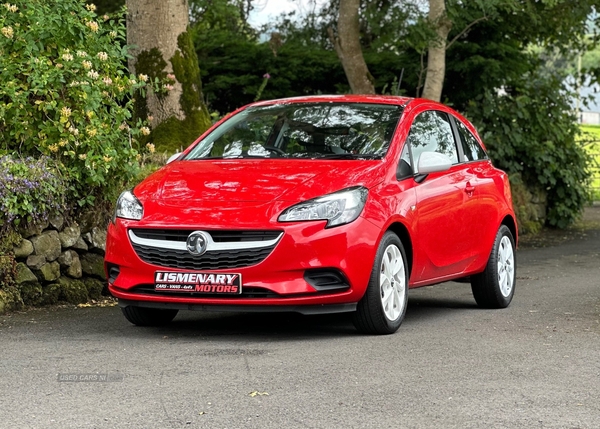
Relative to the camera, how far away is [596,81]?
853 inches

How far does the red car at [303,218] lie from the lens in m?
7.47

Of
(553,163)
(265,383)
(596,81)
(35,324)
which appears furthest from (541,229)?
(265,383)

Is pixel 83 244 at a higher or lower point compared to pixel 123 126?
lower

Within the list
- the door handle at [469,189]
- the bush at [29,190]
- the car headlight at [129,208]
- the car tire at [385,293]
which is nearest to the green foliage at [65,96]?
the bush at [29,190]

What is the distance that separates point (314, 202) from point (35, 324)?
247cm

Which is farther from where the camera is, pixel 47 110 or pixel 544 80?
pixel 544 80

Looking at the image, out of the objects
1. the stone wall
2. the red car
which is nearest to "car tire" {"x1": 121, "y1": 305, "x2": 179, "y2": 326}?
the red car

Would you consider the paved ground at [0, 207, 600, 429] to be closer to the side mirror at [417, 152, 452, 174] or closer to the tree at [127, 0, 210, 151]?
the side mirror at [417, 152, 452, 174]

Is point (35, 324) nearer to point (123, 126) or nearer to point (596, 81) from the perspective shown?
point (123, 126)

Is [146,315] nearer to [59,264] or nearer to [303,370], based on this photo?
[59,264]

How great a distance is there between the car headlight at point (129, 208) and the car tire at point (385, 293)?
1566 millimetres

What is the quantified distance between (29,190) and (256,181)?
2438 mm

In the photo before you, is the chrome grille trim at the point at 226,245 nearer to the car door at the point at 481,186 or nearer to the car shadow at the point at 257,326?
the car shadow at the point at 257,326

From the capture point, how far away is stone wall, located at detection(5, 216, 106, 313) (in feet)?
31.6
